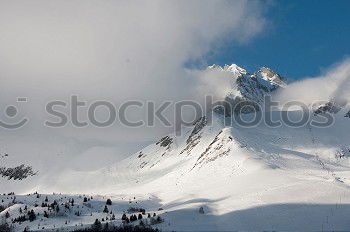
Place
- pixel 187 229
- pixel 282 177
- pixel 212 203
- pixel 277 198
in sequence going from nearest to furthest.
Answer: pixel 187 229, pixel 277 198, pixel 212 203, pixel 282 177

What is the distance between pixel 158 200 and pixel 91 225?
53.3m

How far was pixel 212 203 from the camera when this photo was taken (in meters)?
138

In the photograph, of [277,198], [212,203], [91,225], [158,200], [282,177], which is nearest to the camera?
[91,225]

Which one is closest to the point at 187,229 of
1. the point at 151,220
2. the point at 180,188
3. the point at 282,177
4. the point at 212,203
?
the point at 151,220

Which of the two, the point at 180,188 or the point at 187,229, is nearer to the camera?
the point at 187,229

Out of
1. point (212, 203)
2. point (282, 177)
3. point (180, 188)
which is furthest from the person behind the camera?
point (180, 188)

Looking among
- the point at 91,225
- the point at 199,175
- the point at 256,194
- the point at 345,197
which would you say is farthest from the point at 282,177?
the point at 91,225

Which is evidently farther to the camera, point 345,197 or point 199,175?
point 199,175

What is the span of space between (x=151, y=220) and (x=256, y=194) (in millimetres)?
30287

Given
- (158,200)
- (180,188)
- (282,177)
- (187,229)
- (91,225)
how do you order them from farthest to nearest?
(180,188) < (158,200) < (282,177) < (91,225) < (187,229)

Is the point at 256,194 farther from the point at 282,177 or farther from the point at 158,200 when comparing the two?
the point at 158,200

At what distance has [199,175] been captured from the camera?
629 ft

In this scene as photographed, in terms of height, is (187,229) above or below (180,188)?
below

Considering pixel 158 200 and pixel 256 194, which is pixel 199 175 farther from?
pixel 256 194
